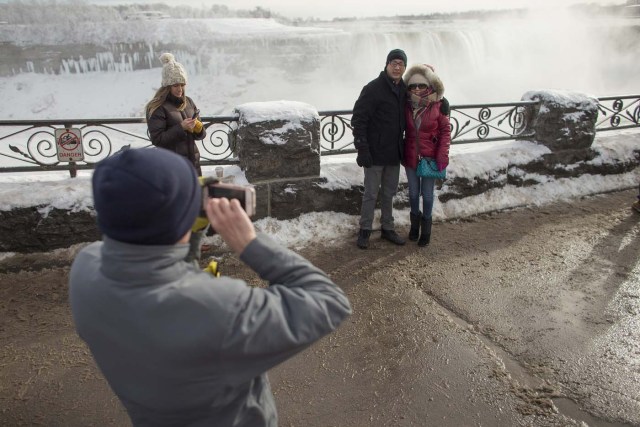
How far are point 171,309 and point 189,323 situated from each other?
52 millimetres

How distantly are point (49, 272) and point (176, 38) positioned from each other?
4050 centimetres

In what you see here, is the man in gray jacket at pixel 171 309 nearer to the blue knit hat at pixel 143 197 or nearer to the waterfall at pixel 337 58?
the blue knit hat at pixel 143 197

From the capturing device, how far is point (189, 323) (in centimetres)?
106

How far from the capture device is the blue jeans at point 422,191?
15.6 feet

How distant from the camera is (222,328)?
106 cm

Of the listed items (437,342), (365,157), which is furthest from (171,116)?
(437,342)

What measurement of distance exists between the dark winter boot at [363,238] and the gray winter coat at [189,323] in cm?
354

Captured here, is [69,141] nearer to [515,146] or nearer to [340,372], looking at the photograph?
[340,372]

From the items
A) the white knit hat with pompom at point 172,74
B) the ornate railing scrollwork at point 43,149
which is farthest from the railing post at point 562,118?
the ornate railing scrollwork at point 43,149

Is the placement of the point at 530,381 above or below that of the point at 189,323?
below

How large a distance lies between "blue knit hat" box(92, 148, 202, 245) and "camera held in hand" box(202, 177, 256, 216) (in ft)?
0.81

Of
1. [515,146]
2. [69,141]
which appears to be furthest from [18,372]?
[515,146]

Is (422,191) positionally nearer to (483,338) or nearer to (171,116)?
(483,338)

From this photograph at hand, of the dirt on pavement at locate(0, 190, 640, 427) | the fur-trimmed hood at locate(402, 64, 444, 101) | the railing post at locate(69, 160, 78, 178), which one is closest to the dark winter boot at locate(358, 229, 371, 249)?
the dirt on pavement at locate(0, 190, 640, 427)
